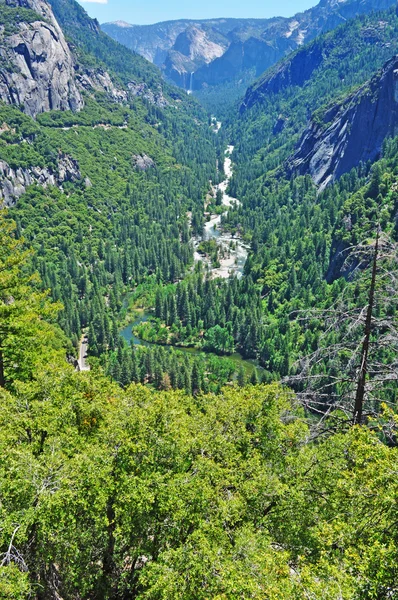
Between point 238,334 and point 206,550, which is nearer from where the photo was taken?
point 206,550

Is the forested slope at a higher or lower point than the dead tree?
lower

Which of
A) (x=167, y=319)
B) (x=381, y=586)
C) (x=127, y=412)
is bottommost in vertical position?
(x=167, y=319)

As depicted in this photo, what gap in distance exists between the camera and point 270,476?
21.5 m

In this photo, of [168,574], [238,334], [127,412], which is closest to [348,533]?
[168,574]

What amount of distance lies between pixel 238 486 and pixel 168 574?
264 inches

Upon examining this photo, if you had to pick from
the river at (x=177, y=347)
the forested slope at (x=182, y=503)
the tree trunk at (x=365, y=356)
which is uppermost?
the tree trunk at (x=365, y=356)

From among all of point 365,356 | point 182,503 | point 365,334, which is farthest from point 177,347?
point 365,356

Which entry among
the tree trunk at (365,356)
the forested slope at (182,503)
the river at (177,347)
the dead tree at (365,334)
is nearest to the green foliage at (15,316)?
the forested slope at (182,503)

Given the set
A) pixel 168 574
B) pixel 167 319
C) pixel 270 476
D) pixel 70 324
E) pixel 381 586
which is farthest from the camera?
pixel 167 319

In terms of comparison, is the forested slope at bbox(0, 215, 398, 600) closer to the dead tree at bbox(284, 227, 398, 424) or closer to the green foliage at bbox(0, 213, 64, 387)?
the dead tree at bbox(284, 227, 398, 424)

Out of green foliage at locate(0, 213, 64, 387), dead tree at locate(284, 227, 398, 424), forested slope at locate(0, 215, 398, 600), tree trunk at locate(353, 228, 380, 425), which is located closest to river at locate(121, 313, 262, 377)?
green foliage at locate(0, 213, 64, 387)

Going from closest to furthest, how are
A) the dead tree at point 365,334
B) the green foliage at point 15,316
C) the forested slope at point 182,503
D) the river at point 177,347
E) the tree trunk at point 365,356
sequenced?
1. the forested slope at point 182,503
2. the dead tree at point 365,334
3. the tree trunk at point 365,356
4. the green foliage at point 15,316
5. the river at point 177,347

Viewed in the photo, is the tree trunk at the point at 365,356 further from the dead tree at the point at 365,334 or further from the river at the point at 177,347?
the river at the point at 177,347

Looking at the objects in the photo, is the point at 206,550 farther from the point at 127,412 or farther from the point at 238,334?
the point at 238,334
